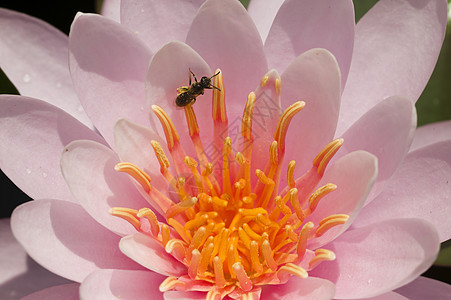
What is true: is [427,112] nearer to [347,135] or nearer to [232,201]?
[347,135]

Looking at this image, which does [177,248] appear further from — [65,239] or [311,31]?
[311,31]

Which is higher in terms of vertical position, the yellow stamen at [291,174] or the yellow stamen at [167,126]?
the yellow stamen at [167,126]

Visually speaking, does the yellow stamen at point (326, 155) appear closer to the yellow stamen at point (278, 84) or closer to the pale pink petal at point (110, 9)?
the yellow stamen at point (278, 84)

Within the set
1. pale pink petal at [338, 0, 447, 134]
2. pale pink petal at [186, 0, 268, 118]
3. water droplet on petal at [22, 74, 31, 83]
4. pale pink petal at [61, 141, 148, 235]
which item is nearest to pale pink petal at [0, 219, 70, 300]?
pale pink petal at [61, 141, 148, 235]

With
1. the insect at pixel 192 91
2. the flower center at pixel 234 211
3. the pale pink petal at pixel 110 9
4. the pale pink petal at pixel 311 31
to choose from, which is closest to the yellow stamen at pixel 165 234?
the flower center at pixel 234 211

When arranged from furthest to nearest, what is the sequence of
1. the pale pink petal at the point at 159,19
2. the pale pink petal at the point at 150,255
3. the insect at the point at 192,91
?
1. the pale pink petal at the point at 159,19
2. the insect at the point at 192,91
3. the pale pink petal at the point at 150,255

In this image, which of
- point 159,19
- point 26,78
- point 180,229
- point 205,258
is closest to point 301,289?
point 205,258

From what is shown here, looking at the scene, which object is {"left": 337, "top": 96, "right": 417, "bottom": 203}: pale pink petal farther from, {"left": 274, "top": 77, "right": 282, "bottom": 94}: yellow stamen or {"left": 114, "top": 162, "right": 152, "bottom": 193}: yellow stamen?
{"left": 114, "top": 162, "right": 152, "bottom": 193}: yellow stamen

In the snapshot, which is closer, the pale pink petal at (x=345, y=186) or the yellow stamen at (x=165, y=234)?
the pale pink petal at (x=345, y=186)

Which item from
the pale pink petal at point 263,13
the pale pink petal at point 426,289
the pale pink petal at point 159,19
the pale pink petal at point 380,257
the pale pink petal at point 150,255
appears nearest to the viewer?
the pale pink petal at point 380,257
